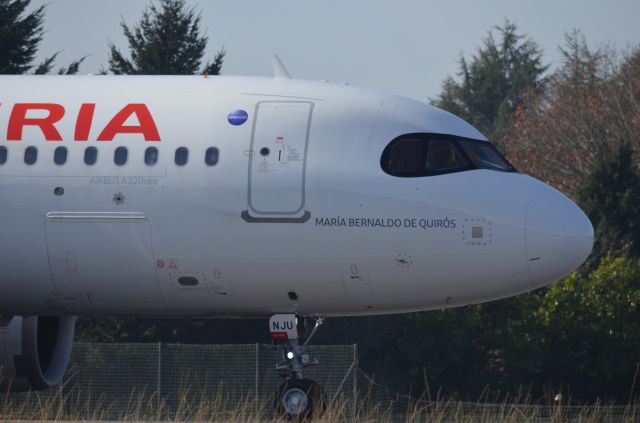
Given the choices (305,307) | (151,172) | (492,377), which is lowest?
(492,377)

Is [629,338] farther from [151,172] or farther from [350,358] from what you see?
[151,172]

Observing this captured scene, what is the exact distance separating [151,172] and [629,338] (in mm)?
16631

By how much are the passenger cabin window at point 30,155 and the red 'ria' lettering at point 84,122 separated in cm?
58

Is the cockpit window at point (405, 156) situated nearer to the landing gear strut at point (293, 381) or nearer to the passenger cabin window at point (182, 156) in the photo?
the landing gear strut at point (293, 381)

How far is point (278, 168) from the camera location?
63.0 feet

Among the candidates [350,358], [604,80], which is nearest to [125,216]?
[350,358]

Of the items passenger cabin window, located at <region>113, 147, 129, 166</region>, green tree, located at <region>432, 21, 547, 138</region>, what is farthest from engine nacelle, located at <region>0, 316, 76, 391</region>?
green tree, located at <region>432, 21, 547, 138</region>

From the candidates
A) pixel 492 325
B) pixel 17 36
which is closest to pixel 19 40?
pixel 17 36

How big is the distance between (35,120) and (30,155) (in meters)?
0.56

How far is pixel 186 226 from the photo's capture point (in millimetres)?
19266

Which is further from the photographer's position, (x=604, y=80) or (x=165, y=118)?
(x=604, y=80)

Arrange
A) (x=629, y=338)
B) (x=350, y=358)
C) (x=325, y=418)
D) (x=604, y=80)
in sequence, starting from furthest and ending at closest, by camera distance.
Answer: (x=604, y=80)
(x=629, y=338)
(x=350, y=358)
(x=325, y=418)

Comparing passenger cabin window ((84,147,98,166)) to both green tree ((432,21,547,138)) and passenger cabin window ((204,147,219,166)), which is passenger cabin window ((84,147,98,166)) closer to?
passenger cabin window ((204,147,219,166))

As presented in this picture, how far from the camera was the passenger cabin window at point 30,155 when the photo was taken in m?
19.8
